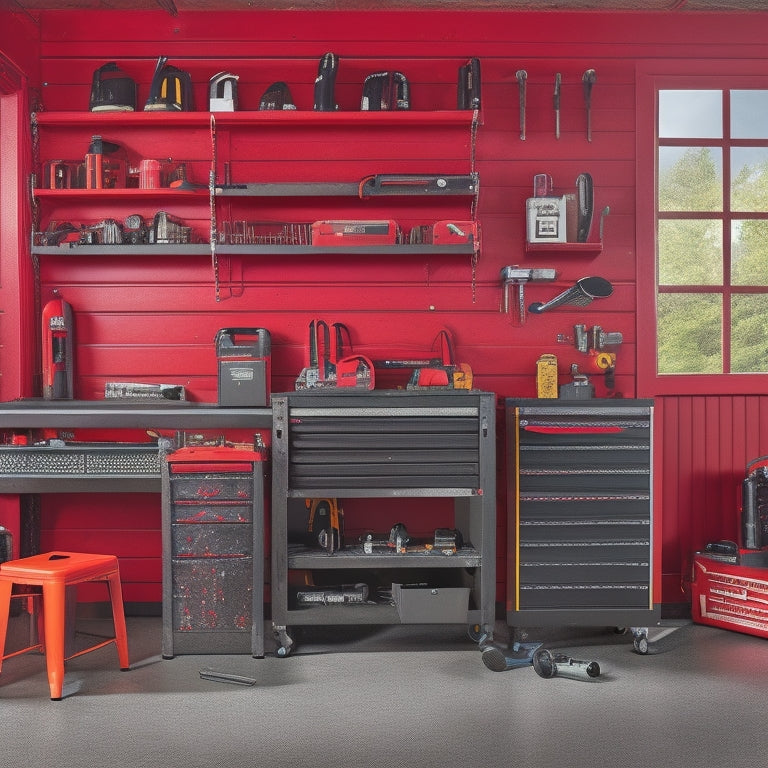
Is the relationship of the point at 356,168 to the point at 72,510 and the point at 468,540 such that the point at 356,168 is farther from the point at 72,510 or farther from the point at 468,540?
the point at 72,510

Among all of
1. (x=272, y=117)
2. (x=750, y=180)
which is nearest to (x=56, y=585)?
(x=272, y=117)

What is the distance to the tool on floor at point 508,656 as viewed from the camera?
316 cm

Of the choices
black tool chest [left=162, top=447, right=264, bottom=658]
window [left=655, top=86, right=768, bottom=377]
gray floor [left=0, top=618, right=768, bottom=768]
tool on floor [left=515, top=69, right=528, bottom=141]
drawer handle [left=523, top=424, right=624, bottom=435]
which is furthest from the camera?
window [left=655, top=86, right=768, bottom=377]

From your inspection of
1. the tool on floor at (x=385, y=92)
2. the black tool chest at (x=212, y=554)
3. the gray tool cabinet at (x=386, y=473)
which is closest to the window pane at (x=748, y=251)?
the gray tool cabinet at (x=386, y=473)

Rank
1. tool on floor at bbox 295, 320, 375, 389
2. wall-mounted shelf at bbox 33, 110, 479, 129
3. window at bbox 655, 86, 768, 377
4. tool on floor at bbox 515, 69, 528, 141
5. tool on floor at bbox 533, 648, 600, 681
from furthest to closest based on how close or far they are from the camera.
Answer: window at bbox 655, 86, 768, 377 < tool on floor at bbox 515, 69, 528, 141 < wall-mounted shelf at bbox 33, 110, 479, 129 < tool on floor at bbox 295, 320, 375, 389 < tool on floor at bbox 533, 648, 600, 681

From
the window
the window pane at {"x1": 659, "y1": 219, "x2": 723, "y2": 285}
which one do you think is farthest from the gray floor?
the window pane at {"x1": 659, "y1": 219, "x2": 723, "y2": 285}

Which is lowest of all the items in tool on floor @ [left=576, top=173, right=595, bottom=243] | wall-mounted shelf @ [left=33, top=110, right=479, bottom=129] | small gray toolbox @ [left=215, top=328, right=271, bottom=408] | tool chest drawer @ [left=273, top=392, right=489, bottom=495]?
tool chest drawer @ [left=273, top=392, right=489, bottom=495]

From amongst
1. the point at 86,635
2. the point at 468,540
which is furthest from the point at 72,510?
the point at 468,540

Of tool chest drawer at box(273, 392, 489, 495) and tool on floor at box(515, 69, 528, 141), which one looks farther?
tool on floor at box(515, 69, 528, 141)

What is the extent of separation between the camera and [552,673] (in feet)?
10.1

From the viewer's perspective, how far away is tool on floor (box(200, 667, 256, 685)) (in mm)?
3039

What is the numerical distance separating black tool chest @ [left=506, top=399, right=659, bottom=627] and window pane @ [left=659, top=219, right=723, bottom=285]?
42.5 inches

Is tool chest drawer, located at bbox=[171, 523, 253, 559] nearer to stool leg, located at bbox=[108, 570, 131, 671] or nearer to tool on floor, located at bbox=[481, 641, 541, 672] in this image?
stool leg, located at bbox=[108, 570, 131, 671]

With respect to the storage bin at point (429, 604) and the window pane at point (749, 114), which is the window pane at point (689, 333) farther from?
the storage bin at point (429, 604)
